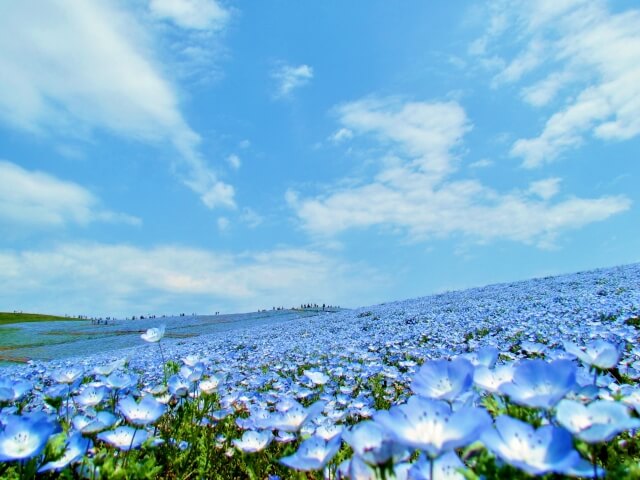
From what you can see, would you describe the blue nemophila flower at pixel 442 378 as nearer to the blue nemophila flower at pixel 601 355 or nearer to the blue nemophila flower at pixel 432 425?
the blue nemophila flower at pixel 432 425

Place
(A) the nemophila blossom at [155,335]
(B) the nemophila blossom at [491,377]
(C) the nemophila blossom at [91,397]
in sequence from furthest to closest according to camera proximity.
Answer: (A) the nemophila blossom at [155,335] → (C) the nemophila blossom at [91,397] → (B) the nemophila blossom at [491,377]

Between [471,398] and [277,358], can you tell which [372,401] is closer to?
[471,398]

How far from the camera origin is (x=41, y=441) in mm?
1633

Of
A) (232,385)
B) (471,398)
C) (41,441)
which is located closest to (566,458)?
(471,398)

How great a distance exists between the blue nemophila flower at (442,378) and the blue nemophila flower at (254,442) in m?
1.01

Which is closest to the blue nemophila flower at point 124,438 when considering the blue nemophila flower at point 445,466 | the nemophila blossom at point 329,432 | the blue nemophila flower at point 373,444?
the nemophila blossom at point 329,432

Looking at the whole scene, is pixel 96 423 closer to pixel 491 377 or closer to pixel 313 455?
pixel 313 455

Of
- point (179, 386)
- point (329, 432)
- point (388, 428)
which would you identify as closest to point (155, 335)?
point (179, 386)

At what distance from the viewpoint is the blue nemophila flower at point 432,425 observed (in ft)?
3.49

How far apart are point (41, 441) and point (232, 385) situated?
4.15 meters

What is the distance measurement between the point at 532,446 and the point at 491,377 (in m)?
0.41

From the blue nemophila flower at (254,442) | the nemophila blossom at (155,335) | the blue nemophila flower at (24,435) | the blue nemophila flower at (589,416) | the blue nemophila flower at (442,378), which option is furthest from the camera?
the nemophila blossom at (155,335)

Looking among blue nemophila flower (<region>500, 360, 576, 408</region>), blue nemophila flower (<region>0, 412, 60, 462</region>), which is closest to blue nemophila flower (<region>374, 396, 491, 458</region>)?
blue nemophila flower (<region>500, 360, 576, 408</region>)

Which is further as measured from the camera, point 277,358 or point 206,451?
point 277,358
